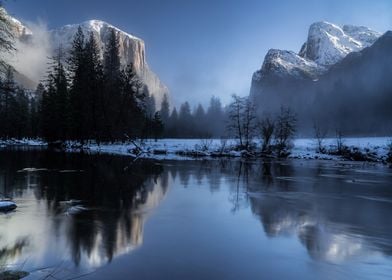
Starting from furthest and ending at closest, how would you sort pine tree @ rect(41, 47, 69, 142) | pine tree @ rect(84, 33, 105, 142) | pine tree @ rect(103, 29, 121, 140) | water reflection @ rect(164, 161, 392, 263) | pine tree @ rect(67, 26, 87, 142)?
pine tree @ rect(41, 47, 69, 142), pine tree @ rect(103, 29, 121, 140), pine tree @ rect(67, 26, 87, 142), pine tree @ rect(84, 33, 105, 142), water reflection @ rect(164, 161, 392, 263)

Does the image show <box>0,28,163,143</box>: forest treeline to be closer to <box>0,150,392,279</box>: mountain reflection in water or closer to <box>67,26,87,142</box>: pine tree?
<box>67,26,87,142</box>: pine tree

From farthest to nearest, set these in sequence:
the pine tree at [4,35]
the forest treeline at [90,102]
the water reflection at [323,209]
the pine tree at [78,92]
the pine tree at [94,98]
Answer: the pine tree at [78,92] < the forest treeline at [90,102] < the pine tree at [94,98] < the pine tree at [4,35] < the water reflection at [323,209]

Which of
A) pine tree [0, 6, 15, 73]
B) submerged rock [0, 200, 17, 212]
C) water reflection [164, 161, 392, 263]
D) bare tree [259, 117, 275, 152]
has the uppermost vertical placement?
pine tree [0, 6, 15, 73]

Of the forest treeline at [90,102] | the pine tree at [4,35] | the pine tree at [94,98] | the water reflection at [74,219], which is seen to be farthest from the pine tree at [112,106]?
the pine tree at [4,35]

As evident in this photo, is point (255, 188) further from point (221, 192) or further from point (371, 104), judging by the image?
point (371, 104)

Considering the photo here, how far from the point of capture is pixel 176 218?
16.4 m

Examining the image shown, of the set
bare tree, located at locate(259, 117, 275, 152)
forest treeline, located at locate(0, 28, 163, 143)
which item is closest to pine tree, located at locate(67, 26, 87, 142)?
forest treeline, located at locate(0, 28, 163, 143)

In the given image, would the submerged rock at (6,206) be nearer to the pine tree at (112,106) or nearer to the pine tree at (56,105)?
the pine tree at (112,106)

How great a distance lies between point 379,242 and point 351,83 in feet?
545

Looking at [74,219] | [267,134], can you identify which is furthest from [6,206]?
[267,134]

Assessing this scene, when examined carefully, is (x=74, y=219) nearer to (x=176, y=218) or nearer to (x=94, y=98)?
(x=176, y=218)

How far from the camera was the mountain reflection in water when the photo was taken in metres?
11.6

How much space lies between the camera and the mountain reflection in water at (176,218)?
11617 millimetres

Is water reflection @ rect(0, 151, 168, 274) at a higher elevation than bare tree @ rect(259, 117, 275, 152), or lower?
lower
